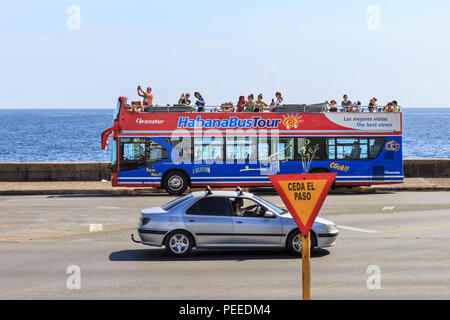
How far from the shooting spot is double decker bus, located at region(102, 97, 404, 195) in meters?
26.8

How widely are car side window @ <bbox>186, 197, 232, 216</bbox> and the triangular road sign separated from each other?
655cm

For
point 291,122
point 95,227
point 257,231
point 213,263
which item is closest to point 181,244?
point 213,263

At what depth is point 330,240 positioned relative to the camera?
13.9m

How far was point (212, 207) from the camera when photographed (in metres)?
14.0

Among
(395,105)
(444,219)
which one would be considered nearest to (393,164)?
(395,105)

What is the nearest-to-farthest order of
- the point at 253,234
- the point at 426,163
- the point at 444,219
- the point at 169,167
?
the point at 253,234
the point at 444,219
the point at 169,167
the point at 426,163

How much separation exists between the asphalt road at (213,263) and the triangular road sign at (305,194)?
10.4 feet

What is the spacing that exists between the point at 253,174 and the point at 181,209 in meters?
13.3

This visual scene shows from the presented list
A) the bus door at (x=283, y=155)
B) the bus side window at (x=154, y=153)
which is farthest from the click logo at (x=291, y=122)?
the bus side window at (x=154, y=153)

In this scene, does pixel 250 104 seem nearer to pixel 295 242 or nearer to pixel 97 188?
pixel 97 188

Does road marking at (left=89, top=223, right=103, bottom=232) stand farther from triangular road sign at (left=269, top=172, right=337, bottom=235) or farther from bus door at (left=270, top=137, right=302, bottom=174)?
triangular road sign at (left=269, top=172, right=337, bottom=235)

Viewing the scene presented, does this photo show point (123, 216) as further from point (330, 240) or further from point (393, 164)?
point (393, 164)

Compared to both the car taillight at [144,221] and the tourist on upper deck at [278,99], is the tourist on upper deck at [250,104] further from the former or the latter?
the car taillight at [144,221]

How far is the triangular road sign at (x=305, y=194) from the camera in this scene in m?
7.38
